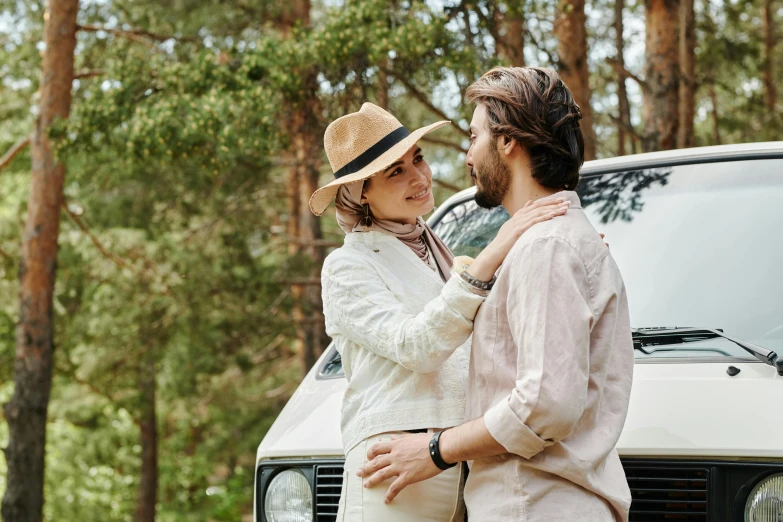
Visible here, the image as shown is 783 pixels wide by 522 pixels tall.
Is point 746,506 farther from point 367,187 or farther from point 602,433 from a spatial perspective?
point 367,187

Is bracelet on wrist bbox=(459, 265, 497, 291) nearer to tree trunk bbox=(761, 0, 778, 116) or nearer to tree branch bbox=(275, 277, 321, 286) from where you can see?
tree branch bbox=(275, 277, 321, 286)

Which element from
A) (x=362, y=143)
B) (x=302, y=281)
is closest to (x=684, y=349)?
(x=362, y=143)

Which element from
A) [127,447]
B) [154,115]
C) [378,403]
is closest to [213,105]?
[154,115]

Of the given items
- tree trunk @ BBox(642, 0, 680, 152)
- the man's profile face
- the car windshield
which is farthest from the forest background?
the man's profile face

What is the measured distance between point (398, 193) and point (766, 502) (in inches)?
47.8

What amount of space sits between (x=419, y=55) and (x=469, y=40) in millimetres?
623

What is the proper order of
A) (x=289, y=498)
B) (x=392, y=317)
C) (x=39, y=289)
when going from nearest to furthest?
1. (x=392, y=317)
2. (x=289, y=498)
3. (x=39, y=289)

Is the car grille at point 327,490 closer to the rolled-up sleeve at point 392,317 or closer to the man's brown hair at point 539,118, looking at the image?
the rolled-up sleeve at point 392,317

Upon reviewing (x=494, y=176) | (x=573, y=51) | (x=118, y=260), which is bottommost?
(x=494, y=176)

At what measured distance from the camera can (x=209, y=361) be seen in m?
16.1

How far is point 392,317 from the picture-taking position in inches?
92.2

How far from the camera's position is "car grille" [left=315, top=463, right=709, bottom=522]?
2316mm

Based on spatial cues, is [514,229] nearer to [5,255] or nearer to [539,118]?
[539,118]

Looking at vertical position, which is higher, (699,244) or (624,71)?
(624,71)
